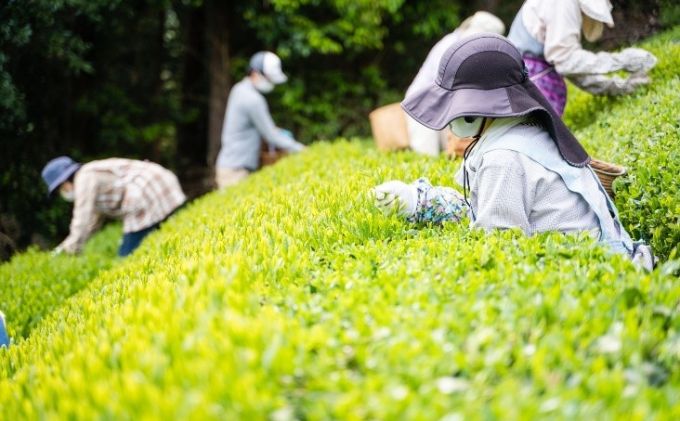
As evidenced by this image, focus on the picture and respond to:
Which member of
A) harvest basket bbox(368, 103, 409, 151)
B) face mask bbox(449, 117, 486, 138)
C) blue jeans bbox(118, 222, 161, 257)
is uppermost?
face mask bbox(449, 117, 486, 138)

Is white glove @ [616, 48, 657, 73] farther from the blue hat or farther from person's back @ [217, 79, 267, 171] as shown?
the blue hat

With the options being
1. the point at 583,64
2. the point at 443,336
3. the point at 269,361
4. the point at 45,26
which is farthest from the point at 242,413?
the point at 45,26

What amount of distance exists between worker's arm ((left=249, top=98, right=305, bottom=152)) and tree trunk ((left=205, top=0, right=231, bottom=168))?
4.31 meters

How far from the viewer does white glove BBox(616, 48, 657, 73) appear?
5477 millimetres

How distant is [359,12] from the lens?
11180 millimetres

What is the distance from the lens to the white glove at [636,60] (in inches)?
216

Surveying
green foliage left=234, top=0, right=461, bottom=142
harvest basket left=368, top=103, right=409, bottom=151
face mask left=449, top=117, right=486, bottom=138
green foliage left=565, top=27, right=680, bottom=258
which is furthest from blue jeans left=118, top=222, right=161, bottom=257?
green foliage left=234, top=0, right=461, bottom=142

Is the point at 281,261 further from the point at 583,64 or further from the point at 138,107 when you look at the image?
the point at 138,107

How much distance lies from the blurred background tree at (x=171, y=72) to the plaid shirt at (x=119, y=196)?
2146 millimetres

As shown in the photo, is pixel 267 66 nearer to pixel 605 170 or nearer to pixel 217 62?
pixel 217 62

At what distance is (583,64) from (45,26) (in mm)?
6897

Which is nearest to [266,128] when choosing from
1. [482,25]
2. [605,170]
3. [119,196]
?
[119,196]

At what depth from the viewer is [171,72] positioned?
46.6ft

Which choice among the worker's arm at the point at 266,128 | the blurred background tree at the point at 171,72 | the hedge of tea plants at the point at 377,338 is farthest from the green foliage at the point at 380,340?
the blurred background tree at the point at 171,72
